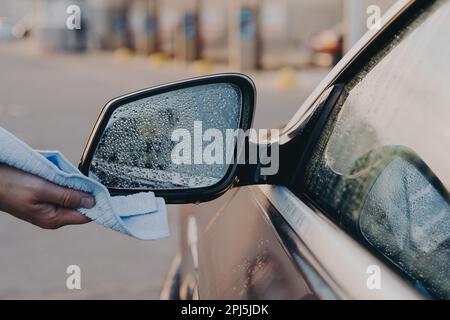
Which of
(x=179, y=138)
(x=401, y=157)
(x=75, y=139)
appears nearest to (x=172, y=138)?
(x=179, y=138)

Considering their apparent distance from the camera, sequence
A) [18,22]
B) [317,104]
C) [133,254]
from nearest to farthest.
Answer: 1. [317,104]
2. [133,254]
3. [18,22]

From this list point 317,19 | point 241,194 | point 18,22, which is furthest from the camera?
point 18,22

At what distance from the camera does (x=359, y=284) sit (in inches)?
48.1

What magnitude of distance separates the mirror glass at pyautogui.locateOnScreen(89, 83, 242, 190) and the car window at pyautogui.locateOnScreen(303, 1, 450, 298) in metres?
0.24

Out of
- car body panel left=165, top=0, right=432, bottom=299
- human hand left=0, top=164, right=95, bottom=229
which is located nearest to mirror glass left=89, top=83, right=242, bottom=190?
car body panel left=165, top=0, right=432, bottom=299

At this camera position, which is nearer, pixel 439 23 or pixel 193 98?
pixel 439 23

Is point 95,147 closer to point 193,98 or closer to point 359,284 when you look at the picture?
point 193,98

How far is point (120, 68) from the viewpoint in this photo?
2384 centimetres

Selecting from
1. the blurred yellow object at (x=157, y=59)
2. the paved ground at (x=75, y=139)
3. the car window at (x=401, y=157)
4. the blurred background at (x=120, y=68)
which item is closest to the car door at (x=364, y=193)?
the car window at (x=401, y=157)

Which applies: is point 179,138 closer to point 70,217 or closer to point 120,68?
point 70,217

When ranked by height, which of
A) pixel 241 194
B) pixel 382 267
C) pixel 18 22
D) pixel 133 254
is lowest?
pixel 18 22

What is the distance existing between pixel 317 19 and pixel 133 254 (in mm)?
19433

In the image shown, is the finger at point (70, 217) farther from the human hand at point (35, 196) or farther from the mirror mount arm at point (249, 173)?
the mirror mount arm at point (249, 173)

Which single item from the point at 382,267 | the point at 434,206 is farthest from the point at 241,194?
the point at 382,267
